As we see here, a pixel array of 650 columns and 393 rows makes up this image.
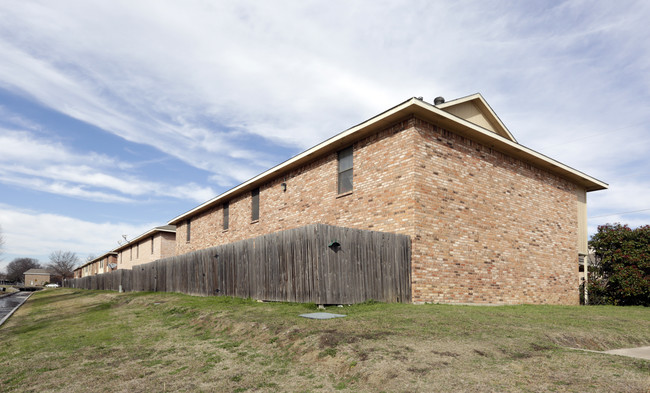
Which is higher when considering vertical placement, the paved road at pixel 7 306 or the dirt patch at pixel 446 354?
the dirt patch at pixel 446 354

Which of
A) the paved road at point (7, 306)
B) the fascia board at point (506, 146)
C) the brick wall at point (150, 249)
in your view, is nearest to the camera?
the fascia board at point (506, 146)

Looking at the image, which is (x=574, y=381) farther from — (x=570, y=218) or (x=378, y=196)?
(x=570, y=218)

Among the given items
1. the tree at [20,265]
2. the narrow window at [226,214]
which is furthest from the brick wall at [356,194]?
the tree at [20,265]

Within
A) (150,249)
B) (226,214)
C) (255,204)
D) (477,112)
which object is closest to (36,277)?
(150,249)

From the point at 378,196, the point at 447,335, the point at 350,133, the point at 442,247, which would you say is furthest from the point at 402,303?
the point at 350,133

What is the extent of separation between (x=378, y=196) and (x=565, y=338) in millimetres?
Answer: 6480

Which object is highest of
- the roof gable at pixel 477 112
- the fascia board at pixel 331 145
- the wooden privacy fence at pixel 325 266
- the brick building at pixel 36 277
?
the roof gable at pixel 477 112

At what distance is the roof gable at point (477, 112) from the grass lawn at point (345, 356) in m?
7.65

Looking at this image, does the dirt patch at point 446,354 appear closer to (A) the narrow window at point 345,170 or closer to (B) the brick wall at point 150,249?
(A) the narrow window at point 345,170

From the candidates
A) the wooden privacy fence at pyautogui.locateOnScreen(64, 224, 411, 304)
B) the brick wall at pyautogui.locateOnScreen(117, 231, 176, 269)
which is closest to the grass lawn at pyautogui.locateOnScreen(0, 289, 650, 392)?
the wooden privacy fence at pyautogui.locateOnScreen(64, 224, 411, 304)

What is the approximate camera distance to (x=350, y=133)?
13.0 metres

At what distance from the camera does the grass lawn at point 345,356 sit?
4.48m

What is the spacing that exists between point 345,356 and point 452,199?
7896 millimetres

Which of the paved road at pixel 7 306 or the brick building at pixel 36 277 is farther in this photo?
the brick building at pixel 36 277
